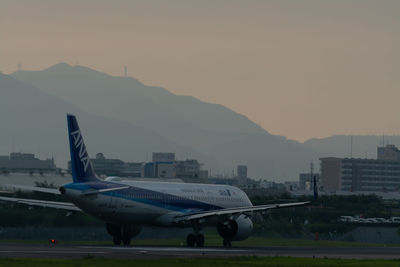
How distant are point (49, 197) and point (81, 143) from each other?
30240 millimetres

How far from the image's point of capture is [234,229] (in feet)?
243

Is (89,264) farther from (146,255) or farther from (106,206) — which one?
(106,206)

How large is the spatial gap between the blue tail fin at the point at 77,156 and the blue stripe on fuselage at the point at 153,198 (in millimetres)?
658

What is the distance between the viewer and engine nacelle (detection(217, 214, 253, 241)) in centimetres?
7419

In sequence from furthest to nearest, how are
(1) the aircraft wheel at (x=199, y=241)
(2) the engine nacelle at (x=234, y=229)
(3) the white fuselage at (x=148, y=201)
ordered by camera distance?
(2) the engine nacelle at (x=234, y=229)
(1) the aircraft wheel at (x=199, y=241)
(3) the white fuselage at (x=148, y=201)

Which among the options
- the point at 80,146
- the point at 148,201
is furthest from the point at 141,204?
the point at 80,146

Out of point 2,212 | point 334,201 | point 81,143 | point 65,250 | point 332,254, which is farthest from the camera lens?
point 334,201

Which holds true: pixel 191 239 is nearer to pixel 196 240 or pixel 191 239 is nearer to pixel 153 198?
pixel 196 240

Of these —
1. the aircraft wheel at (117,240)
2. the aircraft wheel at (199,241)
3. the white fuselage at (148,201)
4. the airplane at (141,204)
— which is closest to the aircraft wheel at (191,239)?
the airplane at (141,204)

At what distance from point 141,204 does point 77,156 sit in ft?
21.3

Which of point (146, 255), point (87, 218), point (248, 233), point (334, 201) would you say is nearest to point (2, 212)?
point (87, 218)

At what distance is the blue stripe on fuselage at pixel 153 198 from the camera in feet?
226

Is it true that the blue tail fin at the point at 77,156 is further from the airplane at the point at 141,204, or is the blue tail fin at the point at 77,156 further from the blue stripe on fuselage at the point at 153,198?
the blue stripe on fuselage at the point at 153,198

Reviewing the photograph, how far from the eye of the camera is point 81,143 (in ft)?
226
